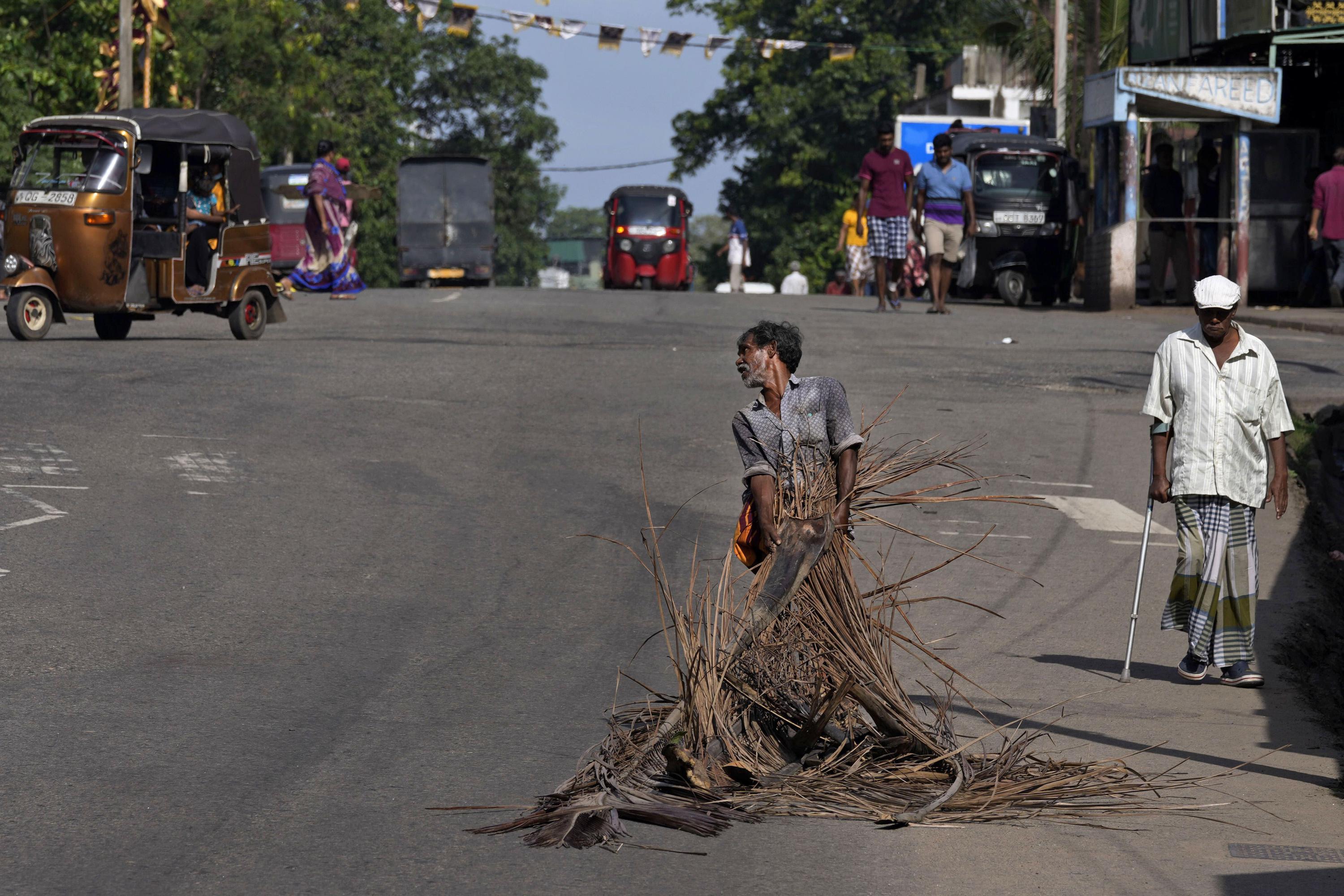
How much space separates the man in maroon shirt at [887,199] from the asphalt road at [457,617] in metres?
4.69

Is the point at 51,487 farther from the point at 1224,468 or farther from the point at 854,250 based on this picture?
the point at 854,250

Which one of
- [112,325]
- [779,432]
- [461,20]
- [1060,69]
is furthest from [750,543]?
[461,20]

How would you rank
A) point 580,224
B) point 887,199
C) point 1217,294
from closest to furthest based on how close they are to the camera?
1. point 1217,294
2. point 887,199
3. point 580,224

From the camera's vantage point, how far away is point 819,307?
24.6 m

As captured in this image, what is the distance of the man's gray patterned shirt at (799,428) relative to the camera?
5797 millimetres

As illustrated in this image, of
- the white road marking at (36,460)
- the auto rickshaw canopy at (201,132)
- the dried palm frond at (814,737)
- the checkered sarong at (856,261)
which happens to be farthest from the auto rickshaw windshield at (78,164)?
the checkered sarong at (856,261)

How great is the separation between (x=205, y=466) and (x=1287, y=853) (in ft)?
25.8

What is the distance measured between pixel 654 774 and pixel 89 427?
8.06 metres

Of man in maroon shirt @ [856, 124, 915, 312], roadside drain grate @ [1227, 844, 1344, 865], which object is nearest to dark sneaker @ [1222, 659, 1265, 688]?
roadside drain grate @ [1227, 844, 1344, 865]

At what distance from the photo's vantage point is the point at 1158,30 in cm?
2816

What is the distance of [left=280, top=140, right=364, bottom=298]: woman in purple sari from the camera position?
80.5 feet

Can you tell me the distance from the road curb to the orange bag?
16.0m

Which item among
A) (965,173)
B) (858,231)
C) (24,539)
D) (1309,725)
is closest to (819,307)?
(965,173)

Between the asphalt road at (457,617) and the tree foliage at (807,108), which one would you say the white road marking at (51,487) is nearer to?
the asphalt road at (457,617)
